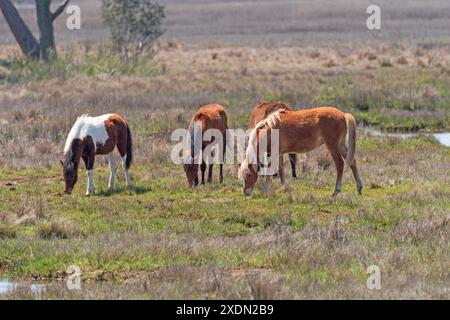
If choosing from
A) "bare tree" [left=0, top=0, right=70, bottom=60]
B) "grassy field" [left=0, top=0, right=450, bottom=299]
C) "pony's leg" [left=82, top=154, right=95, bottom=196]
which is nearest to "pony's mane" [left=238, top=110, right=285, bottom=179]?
"grassy field" [left=0, top=0, right=450, bottom=299]

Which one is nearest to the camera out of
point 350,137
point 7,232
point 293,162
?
point 7,232

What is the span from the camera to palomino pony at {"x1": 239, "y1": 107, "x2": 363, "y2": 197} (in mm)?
→ 15312

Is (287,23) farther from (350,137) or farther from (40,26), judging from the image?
(350,137)

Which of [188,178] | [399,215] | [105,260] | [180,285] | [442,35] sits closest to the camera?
[180,285]

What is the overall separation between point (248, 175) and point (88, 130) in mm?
2617

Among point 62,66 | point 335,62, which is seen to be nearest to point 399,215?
point 62,66

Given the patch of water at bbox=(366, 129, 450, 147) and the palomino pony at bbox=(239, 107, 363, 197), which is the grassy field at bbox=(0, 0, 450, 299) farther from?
the patch of water at bbox=(366, 129, 450, 147)

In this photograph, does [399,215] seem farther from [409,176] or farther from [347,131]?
[409,176]

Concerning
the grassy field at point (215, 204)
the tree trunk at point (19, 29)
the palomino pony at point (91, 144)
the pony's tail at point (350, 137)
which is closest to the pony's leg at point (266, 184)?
the grassy field at point (215, 204)

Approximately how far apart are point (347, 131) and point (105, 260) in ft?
17.5

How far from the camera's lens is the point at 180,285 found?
995 centimetres

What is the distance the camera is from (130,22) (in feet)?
138

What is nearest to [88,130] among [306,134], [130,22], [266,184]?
[266,184]

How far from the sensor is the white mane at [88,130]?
1566cm
